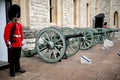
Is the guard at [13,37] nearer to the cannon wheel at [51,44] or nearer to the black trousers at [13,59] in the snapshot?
the black trousers at [13,59]

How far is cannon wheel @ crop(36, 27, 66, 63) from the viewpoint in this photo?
5.72m

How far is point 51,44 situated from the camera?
19.1 ft

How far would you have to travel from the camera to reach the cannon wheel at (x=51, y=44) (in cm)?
572

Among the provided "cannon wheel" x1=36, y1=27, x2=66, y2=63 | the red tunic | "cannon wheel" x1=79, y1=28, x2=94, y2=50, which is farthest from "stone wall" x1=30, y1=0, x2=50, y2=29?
the red tunic

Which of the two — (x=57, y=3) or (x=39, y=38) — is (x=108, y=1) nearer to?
(x=57, y=3)

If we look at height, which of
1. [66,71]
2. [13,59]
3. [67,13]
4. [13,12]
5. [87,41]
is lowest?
[66,71]

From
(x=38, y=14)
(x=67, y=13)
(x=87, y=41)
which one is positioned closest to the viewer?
(x=38, y=14)

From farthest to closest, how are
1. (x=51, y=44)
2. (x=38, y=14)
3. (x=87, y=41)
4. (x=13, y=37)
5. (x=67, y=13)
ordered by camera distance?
(x=67, y=13)
(x=87, y=41)
(x=38, y=14)
(x=51, y=44)
(x=13, y=37)

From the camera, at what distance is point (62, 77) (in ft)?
14.8

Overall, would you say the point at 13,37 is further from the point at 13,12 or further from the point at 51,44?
the point at 51,44

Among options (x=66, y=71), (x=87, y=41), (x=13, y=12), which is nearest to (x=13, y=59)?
(x=13, y=12)

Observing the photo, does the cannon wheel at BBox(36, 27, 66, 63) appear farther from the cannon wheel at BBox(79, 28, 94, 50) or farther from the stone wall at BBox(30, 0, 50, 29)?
the cannon wheel at BBox(79, 28, 94, 50)

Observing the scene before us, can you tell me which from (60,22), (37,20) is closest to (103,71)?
(37,20)

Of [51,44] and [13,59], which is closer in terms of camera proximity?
[13,59]
